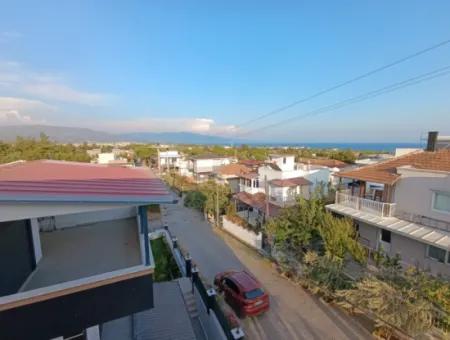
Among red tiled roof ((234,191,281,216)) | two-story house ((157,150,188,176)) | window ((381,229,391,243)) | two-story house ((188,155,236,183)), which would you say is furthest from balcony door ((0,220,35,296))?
two-story house ((157,150,188,176))

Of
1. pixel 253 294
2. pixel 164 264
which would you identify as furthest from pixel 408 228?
pixel 164 264

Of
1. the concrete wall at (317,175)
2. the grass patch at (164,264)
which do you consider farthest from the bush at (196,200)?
the grass patch at (164,264)

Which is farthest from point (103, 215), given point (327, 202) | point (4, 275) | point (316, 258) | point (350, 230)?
point (327, 202)

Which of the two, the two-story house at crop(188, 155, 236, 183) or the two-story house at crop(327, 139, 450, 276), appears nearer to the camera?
the two-story house at crop(327, 139, 450, 276)

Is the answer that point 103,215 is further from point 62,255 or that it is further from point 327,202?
point 327,202

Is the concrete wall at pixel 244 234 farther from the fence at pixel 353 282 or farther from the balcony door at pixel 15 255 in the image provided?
the balcony door at pixel 15 255

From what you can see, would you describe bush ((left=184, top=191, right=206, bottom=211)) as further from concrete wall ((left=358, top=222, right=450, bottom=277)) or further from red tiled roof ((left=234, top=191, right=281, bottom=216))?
concrete wall ((left=358, top=222, right=450, bottom=277))

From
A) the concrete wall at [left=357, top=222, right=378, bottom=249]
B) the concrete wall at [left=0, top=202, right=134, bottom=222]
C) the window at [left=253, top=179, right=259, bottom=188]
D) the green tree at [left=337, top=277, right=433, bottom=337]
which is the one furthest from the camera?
the window at [left=253, top=179, right=259, bottom=188]
